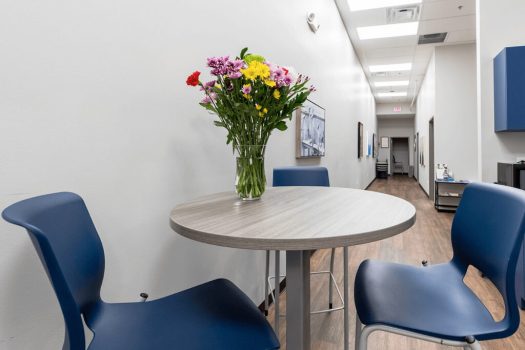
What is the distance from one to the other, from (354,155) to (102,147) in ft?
19.8

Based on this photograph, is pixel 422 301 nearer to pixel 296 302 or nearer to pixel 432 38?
pixel 296 302

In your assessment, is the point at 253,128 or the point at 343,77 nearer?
the point at 253,128

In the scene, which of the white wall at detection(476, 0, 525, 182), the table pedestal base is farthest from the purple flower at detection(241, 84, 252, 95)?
the white wall at detection(476, 0, 525, 182)

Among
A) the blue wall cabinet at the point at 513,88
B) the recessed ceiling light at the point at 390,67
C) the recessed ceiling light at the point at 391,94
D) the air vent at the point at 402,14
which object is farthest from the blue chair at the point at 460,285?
the recessed ceiling light at the point at 391,94

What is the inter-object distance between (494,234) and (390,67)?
7483mm

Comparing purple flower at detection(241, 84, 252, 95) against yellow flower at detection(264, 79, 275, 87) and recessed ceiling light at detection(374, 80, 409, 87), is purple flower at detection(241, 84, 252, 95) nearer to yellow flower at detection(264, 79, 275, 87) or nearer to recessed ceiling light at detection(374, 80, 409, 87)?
yellow flower at detection(264, 79, 275, 87)

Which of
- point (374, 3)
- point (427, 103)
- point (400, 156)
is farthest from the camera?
point (400, 156)

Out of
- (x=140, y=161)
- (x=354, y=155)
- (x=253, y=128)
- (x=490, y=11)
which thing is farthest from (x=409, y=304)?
(x=354, y=155)

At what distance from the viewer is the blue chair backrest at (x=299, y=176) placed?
2.07 metres

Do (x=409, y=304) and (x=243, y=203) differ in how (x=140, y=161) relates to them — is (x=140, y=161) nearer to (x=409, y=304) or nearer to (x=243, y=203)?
(x=243, y=203)

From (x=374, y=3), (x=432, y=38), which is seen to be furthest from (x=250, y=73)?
(x=432, y=38)

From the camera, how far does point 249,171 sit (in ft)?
4.16

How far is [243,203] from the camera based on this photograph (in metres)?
1.22

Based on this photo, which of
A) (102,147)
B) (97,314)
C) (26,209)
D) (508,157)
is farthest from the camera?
(508,157)
